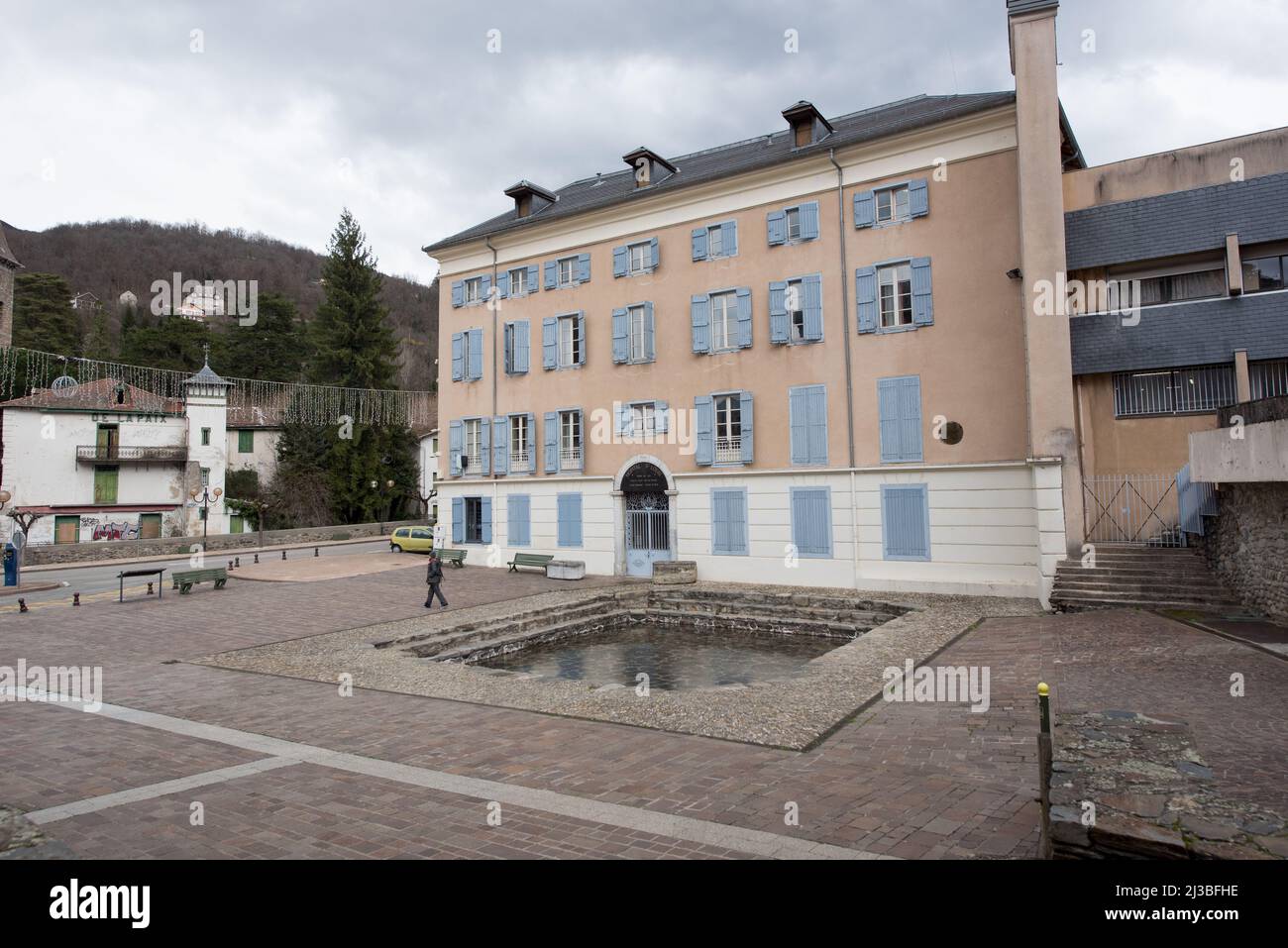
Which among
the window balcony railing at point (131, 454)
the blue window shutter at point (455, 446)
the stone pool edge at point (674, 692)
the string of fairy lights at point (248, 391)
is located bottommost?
the stone pool edge at point (674, 692)

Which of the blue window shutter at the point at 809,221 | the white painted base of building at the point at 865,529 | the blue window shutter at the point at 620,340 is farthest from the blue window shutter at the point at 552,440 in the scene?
the blue window shutter at the point at 809,221

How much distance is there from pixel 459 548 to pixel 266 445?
24.6 meters

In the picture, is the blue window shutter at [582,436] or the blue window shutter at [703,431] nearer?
the blue window shutter at [703,431]

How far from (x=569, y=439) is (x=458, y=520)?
600 cm

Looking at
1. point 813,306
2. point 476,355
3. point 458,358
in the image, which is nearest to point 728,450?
point 813,306

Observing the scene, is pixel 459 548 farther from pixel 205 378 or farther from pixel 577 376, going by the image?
pixel 205 378

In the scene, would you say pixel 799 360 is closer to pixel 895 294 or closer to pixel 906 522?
pixel 895 294

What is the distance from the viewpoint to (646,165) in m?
24.1

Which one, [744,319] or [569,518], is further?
[569,518]

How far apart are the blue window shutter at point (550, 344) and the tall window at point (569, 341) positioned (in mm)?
150

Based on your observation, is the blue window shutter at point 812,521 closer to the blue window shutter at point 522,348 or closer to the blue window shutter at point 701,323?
the blue window shutter at point 701,323

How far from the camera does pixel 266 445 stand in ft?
147

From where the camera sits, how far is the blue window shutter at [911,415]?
18.7m

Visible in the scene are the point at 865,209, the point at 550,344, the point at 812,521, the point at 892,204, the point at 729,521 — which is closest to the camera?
the point at 892,204
